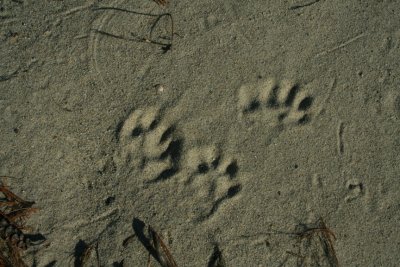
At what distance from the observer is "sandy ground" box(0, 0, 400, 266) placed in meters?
2.66

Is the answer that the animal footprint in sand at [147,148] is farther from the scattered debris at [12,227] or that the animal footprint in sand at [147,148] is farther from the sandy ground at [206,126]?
the scattered debris at [12,227]

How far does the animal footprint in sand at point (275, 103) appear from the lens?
2750 mm

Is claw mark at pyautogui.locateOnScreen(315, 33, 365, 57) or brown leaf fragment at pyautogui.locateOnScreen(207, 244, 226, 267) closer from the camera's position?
brown leaf fragment at pyautogui.locateOnScreen(207, 244, 226, 267)

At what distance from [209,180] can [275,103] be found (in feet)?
2.17

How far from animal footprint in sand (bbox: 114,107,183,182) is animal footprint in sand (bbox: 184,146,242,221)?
117 mm

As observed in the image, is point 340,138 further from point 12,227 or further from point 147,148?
point 12,227

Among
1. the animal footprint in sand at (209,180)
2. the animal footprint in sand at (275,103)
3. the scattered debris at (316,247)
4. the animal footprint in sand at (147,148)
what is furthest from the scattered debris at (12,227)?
the scattered debris at (316,247)

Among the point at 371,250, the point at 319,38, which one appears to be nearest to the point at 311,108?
the point at 319,38

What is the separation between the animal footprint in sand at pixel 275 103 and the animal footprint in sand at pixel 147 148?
504 mm

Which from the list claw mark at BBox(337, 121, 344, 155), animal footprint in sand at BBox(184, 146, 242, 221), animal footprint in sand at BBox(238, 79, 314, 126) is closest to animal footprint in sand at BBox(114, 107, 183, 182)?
animal footprint in sand at BBox(184, 146, 242, 221)

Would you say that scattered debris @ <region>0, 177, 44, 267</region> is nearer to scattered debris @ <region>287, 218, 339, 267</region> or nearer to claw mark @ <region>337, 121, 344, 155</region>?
scattered debris @ <region>287, 218, 339, 267</region>

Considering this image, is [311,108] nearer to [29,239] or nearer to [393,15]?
[393,15]

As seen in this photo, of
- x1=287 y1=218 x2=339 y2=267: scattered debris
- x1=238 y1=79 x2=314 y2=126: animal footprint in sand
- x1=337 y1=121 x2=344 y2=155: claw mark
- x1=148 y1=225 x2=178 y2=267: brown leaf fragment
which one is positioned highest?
x1=238 y1=79 x2=314 y2=126: animal footprint in sand

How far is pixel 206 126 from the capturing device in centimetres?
274
